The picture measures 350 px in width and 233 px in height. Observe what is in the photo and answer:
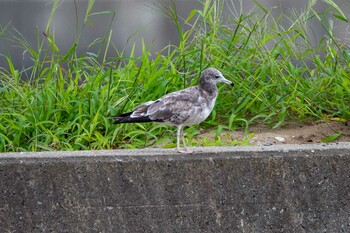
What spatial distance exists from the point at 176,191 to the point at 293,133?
133 centimetres

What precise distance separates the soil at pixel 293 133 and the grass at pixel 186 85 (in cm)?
7

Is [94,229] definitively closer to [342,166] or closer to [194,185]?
[194,185]

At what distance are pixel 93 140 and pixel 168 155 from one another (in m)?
A: 1.00

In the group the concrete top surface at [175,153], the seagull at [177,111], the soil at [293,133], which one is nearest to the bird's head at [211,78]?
the seagull at [177,111]

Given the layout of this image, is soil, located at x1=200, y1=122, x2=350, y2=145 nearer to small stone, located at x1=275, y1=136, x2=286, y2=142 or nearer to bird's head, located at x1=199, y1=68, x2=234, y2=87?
small stone, located at x1=275, y1=136, x2=286, y2=142

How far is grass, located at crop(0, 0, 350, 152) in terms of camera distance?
6.28m

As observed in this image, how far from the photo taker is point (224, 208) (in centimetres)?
532

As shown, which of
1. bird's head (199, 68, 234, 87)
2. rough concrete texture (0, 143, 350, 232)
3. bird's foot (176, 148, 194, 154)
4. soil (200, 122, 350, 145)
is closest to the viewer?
rough concrete texture (0, 143, 350, 232)

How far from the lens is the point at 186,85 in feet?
22.0

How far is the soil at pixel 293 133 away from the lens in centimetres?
616

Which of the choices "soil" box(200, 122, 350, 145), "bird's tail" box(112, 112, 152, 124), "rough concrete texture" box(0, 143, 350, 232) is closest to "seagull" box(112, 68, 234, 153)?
"bird's tail" box(112, 112, 152, 124)

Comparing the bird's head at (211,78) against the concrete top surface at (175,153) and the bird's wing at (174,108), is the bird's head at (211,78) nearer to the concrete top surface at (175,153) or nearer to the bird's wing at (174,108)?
the bird's wing at (174,108)

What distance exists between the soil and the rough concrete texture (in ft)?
2.47

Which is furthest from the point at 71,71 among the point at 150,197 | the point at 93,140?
the point at 150,197
